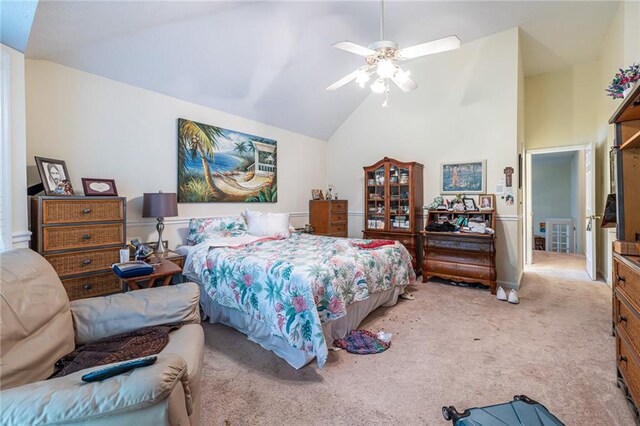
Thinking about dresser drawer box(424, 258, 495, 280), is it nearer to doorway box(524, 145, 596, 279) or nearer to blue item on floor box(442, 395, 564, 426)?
blue item on floor box(442, 395, 564, 426)

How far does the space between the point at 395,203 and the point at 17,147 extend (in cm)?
423

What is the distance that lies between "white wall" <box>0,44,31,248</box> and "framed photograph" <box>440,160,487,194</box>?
4.69 meters

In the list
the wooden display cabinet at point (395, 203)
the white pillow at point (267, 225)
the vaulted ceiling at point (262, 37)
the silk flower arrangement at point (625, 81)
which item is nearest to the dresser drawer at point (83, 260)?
the white pillow at point (267, 225)

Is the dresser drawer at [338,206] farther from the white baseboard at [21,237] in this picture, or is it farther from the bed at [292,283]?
the white baseboard at [21,237]

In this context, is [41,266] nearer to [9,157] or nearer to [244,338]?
[9,157]

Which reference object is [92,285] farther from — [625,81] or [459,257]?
[625,81]

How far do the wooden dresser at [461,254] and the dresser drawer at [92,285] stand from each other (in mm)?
3640

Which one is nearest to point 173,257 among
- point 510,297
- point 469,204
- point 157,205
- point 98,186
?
point 157,205

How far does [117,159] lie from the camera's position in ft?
9.67

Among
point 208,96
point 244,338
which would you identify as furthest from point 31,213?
point 208,96

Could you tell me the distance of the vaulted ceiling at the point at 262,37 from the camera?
2.39 metres

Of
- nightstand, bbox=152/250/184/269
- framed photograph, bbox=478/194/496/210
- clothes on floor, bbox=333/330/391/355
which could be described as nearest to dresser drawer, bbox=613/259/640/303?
clothes on floor, bbox=333/330/391/355

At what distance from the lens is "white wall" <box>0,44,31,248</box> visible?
196cm

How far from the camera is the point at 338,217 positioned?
16.9 ft
